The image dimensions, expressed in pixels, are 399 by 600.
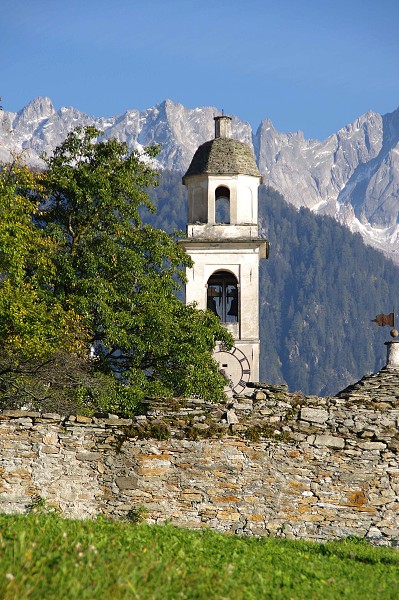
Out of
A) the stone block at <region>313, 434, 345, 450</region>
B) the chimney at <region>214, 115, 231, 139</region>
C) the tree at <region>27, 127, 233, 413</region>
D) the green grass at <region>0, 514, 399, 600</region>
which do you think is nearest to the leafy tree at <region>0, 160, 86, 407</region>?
the tree at <region>27, 127, 233, 413</region>

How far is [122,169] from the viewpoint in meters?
32.8

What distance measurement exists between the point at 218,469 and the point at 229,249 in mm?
22979

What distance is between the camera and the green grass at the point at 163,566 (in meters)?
10.3

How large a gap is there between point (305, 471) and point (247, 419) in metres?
1.30

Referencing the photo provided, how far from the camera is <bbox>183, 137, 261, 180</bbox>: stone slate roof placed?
42.4 m

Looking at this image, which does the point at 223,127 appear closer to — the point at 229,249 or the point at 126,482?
the point at 229,249

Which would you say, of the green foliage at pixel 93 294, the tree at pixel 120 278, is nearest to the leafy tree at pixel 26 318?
the green foliage at pixel 93 294

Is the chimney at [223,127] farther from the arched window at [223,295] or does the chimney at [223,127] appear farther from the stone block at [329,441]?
the stone block at [329,441]

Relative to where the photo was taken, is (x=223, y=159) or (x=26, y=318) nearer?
(x=26, y=318)

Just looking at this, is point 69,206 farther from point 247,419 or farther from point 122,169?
point 247,419

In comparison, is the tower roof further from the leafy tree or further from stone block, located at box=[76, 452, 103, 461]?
stone block, located at box=[76, 452, 103, 461]

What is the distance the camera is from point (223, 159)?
140 feet

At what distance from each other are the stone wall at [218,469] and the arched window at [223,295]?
73.6ft

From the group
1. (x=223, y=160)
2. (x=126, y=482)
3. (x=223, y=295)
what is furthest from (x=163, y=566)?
(x=223, y=160)
